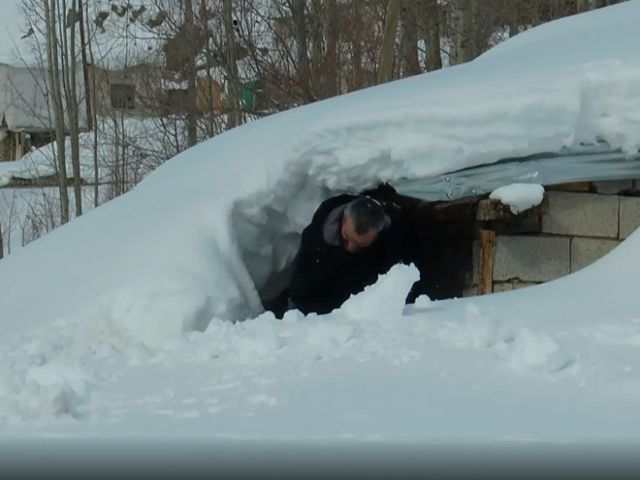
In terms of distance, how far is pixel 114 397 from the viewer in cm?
297

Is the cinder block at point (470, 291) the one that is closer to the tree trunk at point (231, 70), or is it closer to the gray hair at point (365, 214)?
the gray hair at point (365, 214)

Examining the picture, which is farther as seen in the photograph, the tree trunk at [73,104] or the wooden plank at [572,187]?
the tree trunk at [73,104]

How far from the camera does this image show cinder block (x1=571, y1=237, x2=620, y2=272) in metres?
4.52

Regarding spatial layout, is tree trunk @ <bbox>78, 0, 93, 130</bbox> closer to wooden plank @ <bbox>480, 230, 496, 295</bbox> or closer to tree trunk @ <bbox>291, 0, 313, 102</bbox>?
tree trunk @ <bbox>291, 0, 313, 102</bbox>

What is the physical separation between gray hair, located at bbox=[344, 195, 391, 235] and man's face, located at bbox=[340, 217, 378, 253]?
2 cm

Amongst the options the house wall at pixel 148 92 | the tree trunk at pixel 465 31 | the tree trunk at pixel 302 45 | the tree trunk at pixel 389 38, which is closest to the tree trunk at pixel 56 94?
the house wall at pixel 148 92

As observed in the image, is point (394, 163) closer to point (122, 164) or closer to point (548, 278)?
point (548, 278)

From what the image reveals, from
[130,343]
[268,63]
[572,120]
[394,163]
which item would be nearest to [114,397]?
[130,343]

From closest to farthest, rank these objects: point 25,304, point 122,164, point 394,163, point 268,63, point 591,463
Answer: point 591,463 → point 25,304 → point 394,163 → point 268,63 → point 122,164

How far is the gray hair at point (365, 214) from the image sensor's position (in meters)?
4.43

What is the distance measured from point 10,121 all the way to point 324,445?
25.8 m

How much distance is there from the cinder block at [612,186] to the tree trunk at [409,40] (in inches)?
374

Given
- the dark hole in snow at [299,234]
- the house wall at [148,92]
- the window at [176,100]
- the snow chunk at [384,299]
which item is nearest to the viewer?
the snow chunk at [384,299]

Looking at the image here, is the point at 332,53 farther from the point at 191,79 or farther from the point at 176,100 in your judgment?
the point at 176,100
